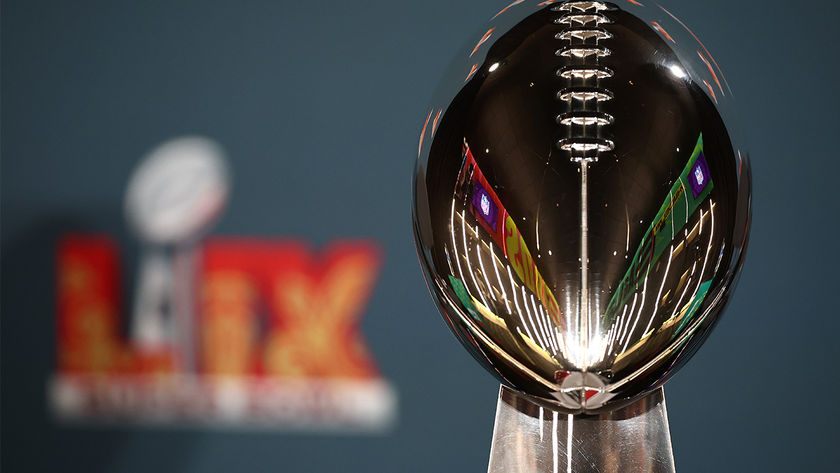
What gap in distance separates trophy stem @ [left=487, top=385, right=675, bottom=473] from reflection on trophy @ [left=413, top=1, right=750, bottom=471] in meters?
0.07

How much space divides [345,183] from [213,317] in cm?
38

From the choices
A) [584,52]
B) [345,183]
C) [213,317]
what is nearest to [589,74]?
[584,52]

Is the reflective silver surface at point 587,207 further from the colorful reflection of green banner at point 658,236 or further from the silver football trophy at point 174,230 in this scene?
the silver football trophy at point 174,230

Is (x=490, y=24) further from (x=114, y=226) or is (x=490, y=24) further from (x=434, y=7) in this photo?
(x=114, y=226)

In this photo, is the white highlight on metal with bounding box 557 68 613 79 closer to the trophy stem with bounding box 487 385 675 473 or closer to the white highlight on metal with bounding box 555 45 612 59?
the white highlight on metal with bounding box 555 45 612 59

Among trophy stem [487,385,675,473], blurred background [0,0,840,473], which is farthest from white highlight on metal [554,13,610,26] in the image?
blurred background [0,0,840,473]

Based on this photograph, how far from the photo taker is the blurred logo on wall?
1393mm

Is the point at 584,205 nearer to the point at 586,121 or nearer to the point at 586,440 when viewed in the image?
the point at 586,121

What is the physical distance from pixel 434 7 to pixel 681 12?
1.55ft

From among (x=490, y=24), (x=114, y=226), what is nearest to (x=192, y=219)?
(x=114, y=226)

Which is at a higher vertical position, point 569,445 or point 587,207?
point 587,207

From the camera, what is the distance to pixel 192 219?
55.9 inches

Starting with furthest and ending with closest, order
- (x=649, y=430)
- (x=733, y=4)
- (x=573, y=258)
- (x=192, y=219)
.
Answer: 1. (x=192, y=219)
2. (x=733, y=4)
3. (x=649, y=430)
4. (x=573, y=258)

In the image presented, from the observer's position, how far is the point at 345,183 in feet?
4.57
